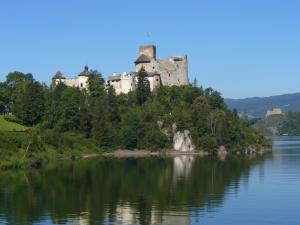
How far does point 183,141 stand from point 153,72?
15374 mm

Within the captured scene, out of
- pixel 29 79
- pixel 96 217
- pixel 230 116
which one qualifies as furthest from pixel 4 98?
pixel 96 217

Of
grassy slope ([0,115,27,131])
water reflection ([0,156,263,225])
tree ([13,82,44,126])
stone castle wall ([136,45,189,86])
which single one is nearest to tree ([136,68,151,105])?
stone castle wall ([136,45,189,86])

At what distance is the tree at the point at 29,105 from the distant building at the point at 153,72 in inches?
732

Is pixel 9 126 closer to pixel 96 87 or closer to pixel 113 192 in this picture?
pixel 96 87

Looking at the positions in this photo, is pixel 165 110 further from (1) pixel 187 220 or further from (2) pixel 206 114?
(1) pixel 187 220

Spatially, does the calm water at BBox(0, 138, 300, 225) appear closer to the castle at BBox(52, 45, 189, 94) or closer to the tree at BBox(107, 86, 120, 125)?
the tree at BBox(107, 86, 120, 125)

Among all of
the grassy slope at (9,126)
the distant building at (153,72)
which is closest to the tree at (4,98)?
the grassy slope at (9,126)

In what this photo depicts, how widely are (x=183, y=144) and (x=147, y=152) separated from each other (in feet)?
20.4

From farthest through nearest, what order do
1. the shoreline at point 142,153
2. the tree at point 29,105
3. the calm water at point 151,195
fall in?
the tree at point 29,105
the shoreline at point 142,153
the calm water at point 151,195

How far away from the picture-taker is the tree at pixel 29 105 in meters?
104

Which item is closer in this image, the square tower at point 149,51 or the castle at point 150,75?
the castle at point 150,75

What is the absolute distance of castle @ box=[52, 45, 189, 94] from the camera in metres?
119

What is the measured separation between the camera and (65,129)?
105m

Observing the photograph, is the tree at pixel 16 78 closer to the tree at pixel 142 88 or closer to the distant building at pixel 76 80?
the distant building at pixel 76 80
